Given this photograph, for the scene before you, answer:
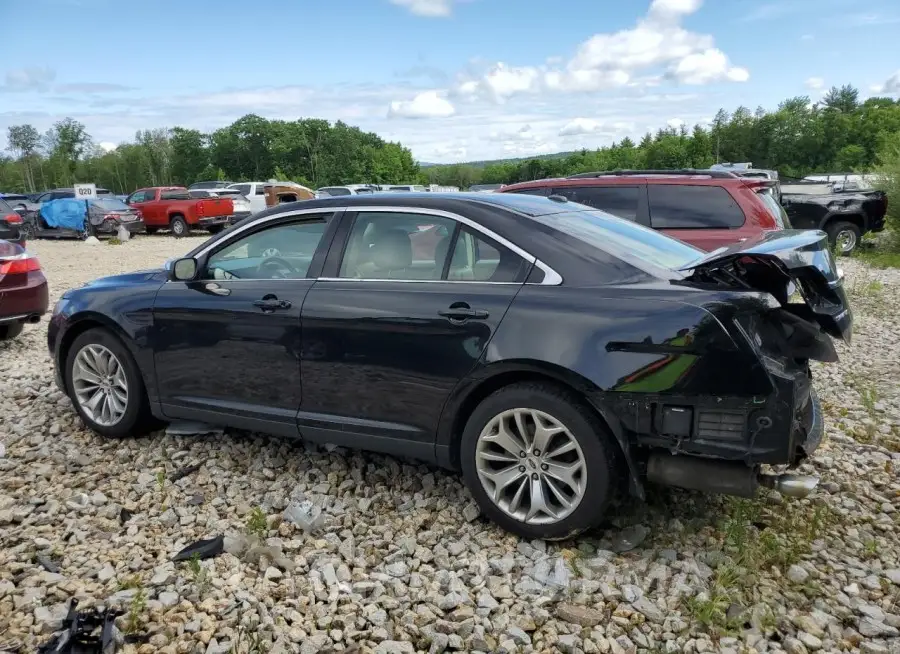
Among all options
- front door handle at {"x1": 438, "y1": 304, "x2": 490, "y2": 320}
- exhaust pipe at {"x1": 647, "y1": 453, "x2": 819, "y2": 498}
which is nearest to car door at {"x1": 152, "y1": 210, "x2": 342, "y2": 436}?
front door handle at {"x1": 438, "y1": 304, "x2": 490, "y2": 320}

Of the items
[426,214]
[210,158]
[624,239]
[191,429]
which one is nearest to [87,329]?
[191,429]

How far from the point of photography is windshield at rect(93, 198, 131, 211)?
23673 millimetres

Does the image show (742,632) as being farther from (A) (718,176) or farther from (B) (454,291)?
(A) (718,176)

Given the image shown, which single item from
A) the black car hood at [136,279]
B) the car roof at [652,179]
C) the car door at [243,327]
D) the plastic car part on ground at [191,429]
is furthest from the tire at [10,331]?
the car roof at [652,179]

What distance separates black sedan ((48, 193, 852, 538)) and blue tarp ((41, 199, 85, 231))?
69.7 feet

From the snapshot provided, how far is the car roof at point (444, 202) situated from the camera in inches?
154

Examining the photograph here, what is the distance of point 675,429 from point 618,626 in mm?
832

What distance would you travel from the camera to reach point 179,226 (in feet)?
81.7

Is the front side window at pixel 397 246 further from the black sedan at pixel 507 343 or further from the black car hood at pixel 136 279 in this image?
the black car hood at pixel 136 279

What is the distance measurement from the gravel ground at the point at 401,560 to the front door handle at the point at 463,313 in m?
1.07

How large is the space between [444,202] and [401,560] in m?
1.83

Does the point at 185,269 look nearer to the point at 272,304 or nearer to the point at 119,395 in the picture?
the point at 272,304

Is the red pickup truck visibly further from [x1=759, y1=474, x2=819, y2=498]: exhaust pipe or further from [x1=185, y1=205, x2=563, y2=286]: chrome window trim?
[x1=759, y1=474, x2=819, y2=498]: exhaust pipe

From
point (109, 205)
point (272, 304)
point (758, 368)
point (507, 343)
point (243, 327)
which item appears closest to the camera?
point (758, 368)
